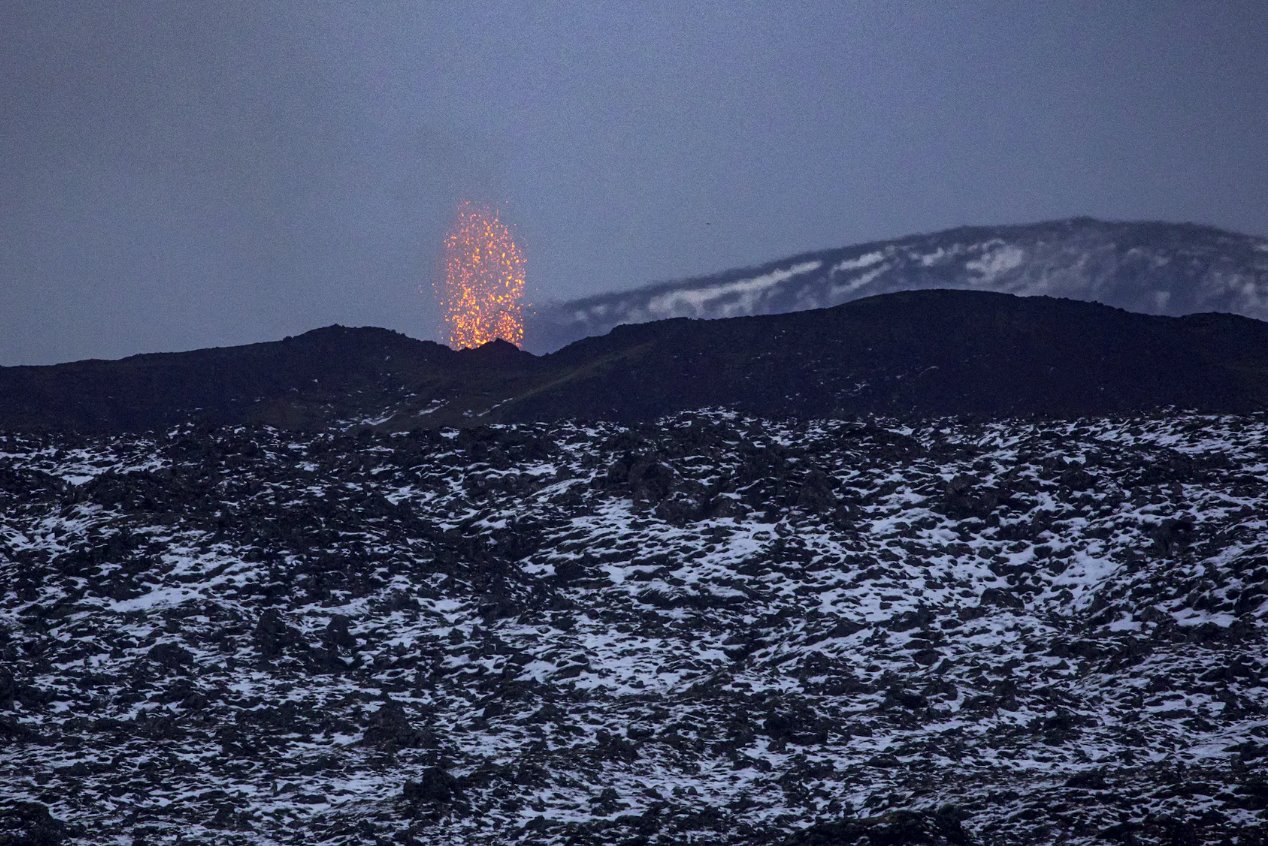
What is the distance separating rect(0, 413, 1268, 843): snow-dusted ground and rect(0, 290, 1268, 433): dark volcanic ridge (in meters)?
33.6

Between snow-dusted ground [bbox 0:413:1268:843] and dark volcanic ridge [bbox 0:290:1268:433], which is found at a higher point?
dark volcanic ridge [bbox 0:290:1268:433]

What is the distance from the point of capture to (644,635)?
1492 inches

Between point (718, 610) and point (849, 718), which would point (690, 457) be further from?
point (849, 718)

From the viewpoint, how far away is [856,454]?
49.6m

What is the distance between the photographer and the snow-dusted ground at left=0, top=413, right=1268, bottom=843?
2652cm

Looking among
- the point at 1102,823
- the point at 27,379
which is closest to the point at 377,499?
the point at 1102,823

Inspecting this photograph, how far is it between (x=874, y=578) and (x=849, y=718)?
8.57m

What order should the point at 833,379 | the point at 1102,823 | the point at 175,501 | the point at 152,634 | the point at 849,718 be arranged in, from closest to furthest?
the point at 1102,823, the point at 849,718, the point at 152,634, the point at 175,501, the point at 833,379

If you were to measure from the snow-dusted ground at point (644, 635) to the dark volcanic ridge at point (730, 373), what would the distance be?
3357 centimetres

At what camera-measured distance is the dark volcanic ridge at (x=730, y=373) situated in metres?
86.1

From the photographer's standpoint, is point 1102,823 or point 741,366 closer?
point 1102,823

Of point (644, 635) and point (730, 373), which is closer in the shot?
point (644, 635)

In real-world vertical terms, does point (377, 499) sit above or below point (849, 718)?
above

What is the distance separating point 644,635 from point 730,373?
5608 cm
